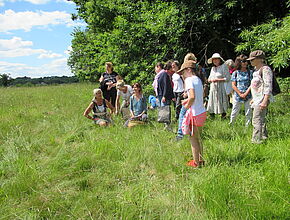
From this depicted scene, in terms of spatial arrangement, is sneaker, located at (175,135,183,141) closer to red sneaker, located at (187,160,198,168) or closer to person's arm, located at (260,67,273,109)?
red sneaker, located at (187,160,198,168)

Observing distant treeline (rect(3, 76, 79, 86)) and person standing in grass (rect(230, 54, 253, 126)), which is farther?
distant treeline (rect(3, 76, 79, 86))

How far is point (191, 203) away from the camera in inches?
97.9

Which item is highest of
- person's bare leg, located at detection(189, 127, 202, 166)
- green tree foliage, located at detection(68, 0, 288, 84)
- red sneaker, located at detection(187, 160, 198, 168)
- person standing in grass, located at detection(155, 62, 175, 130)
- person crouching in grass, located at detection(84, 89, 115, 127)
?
green tree foliage, located at detection(68, 0, 288, 84)

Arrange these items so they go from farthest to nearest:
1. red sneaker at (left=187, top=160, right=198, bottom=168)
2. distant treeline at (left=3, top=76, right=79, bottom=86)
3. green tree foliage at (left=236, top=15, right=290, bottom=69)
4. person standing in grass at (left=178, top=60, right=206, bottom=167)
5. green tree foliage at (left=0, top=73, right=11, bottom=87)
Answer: green tree foliage at (left=0, top=73, right=11, bottom=87), distant treeline at (left=3, top=76, right=79, bottom=86), green tree foliage at (left=236, top=15, right=290, bottom=69), red sneaker at (left=187, top=160, right=198, bottom=168), person standing in grass at (left=178, top=60, right=206, bottom=167)

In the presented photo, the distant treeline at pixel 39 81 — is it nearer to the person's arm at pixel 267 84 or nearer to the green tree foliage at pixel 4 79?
the green tree foliage at pixel 4 79

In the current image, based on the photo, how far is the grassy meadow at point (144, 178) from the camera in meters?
2.43

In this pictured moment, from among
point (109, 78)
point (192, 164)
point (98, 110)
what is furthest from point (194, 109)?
point (109, 78)

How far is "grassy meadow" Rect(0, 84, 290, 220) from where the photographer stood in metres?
2.43

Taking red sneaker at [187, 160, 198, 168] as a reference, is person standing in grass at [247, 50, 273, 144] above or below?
above

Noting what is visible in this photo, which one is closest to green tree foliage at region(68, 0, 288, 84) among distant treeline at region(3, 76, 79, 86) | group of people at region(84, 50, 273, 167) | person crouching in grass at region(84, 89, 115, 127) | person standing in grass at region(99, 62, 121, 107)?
Result: person standing in grass at region(99, 62, 121, 107)

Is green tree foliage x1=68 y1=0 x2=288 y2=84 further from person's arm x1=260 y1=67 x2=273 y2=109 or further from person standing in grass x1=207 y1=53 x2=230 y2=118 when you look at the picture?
person's arm x1=260 y1=67 x2=273 y2=109

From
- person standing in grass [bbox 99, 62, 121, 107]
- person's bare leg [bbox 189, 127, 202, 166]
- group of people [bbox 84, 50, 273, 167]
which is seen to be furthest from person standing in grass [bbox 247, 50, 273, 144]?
person standing in grass [bbox 99, 62, 121, 107]

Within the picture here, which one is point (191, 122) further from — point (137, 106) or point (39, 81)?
point (39, 81)

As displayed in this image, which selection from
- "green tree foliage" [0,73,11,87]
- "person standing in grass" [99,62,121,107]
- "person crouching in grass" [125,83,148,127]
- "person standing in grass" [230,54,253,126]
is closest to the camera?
"person standing in grass" [230,54,253,126]
